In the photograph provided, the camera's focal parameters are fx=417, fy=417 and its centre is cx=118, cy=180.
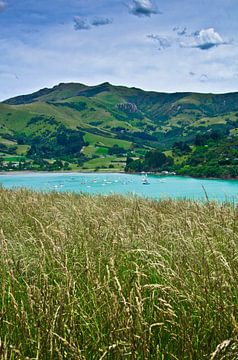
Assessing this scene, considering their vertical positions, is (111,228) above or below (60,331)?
above

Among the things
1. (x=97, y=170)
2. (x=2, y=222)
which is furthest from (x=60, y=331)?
(x=97, y=170)

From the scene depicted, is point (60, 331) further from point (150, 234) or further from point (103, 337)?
point (150, 234)

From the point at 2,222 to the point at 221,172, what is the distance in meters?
94.6

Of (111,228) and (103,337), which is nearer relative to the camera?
(103,337)

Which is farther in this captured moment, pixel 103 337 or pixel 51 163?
pixel 51 163

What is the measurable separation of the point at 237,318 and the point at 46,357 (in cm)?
136

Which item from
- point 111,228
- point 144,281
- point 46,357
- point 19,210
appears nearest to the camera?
point 46,357

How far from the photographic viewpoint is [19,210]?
8.29 meters

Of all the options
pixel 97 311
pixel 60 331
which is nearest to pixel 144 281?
pixel 97 311

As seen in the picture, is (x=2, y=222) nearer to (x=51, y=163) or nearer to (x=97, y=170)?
(x=97, y=170)

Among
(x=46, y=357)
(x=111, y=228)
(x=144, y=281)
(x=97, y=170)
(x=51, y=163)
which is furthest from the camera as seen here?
(x=51, y=163)

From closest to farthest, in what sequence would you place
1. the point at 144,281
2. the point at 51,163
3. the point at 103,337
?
1. the point at 103,337
2. the point at 144,281
3. the point at 51,163

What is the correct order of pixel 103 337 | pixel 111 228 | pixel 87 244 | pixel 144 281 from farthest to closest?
1. pixel 111 228
2. pixel 87 244
3. pixel 144 281
4. pixel 103 337

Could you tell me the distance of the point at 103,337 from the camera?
2.93 metres
